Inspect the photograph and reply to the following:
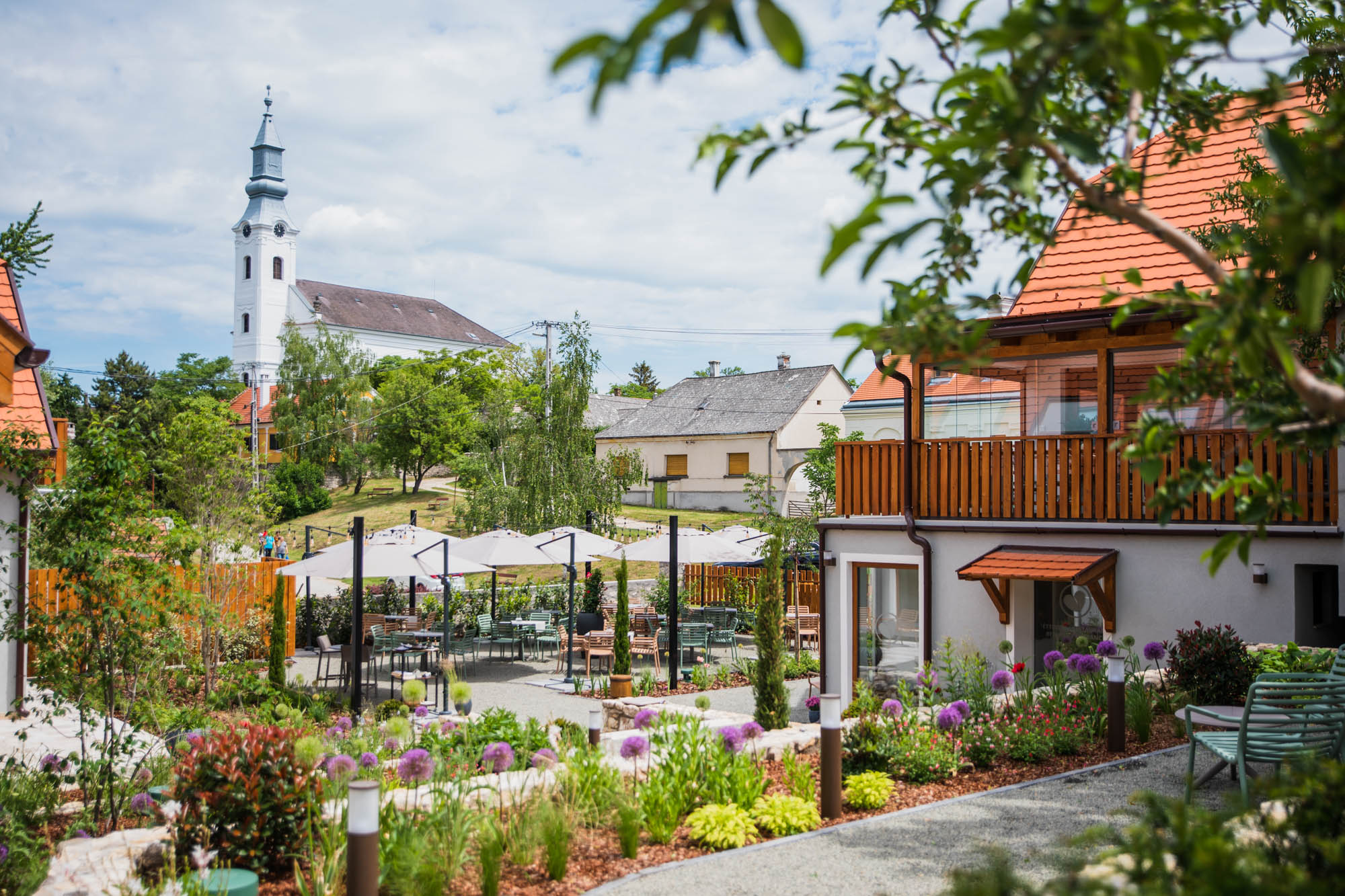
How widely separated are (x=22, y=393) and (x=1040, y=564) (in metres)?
12.1

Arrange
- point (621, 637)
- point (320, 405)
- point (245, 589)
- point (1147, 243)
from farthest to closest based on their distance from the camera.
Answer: point (320, 405) → point (245, 589) → point (621, 637) → point (1147, 243)

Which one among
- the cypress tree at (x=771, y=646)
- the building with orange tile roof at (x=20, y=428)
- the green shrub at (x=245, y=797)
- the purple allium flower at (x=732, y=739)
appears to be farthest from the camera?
the building with orange tile roof at (x=20, y=428)

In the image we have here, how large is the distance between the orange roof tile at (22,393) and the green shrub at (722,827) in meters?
8.88

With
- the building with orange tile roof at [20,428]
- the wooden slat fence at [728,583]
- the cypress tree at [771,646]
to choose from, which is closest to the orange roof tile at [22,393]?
the building with orange tile roof at [20,428]

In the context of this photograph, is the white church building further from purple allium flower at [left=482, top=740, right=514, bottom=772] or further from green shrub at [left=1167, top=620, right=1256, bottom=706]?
purple allium flower at [left=482, top=740, right=514, bottom=772]

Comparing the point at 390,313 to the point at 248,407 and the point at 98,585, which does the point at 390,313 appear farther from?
the point at 98,585

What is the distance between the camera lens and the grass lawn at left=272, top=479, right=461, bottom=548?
4059cm

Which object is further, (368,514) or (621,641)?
(368,514)

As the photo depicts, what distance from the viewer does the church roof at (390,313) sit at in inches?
2881

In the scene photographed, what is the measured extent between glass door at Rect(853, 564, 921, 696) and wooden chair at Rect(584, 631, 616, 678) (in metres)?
4.18

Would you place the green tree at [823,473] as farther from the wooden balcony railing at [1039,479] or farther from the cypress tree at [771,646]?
the cypress tree at [771,646]

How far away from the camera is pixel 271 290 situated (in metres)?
71.7

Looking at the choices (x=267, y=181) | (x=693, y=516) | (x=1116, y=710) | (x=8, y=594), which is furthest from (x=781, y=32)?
(x=267, y=181)

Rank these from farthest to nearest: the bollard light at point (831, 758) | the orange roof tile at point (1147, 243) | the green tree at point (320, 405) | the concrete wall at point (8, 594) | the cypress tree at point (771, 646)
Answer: the green tree at point (320, 405) → the orange roof tile at point (1147, 243) → the concrete wall at point (8, 594) → the cypress tree at point (771, 646) → the bollard light at point (831, 758)
